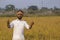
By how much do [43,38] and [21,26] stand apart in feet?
19.0

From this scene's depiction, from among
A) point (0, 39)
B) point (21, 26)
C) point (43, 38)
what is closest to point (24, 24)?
point (21, 26)

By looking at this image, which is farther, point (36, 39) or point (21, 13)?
point (36, 39)

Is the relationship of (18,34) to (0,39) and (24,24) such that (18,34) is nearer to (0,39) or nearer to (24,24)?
(24,24)

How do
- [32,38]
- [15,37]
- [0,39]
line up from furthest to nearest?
[32,38], [0,39], [15,37]

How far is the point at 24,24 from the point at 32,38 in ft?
18.4

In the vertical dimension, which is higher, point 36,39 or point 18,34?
point 18,34

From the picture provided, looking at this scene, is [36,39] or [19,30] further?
[36,39]

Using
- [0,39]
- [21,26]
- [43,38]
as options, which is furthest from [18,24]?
[43,38]

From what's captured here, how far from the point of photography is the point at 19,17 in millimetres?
5301

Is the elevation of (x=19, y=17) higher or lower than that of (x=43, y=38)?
higher

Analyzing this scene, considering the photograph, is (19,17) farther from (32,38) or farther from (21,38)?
(32,38)

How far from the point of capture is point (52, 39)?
35.1 ft

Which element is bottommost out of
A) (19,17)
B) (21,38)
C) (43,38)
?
(43,38)

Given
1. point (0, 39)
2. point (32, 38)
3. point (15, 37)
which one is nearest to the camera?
point (15, 37)
